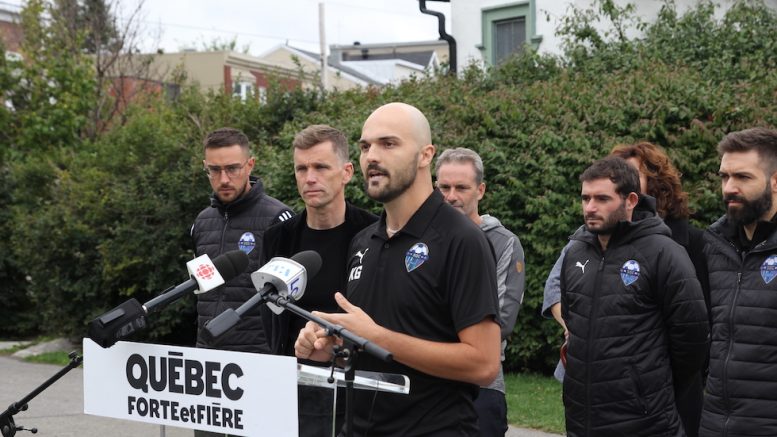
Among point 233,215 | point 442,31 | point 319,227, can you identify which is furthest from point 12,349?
point 442,31

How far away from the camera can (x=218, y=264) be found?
4047mm

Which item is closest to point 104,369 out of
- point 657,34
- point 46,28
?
point 657,34

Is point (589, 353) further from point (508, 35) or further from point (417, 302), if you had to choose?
point (508, 35)

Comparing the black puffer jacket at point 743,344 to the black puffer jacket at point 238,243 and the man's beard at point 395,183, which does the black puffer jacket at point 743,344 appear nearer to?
the man's beard at point 395,183

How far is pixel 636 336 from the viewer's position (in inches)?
199

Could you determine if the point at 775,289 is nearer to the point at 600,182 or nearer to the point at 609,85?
the point at 600,182

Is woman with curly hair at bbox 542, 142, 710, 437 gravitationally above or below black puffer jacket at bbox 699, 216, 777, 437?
above

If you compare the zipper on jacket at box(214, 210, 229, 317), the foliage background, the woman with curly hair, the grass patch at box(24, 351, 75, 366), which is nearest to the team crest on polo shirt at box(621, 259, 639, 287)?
the woman with curly hair

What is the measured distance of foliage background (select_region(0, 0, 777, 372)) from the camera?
33.9 ft

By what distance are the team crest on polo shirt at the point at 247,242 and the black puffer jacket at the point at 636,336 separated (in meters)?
2.07

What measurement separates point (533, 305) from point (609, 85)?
2684 mm

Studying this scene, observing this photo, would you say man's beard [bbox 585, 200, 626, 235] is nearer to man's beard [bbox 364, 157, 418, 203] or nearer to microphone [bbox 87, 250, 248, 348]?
man's beard [bbox 364, 157, 418, 203]

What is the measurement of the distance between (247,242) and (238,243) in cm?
7

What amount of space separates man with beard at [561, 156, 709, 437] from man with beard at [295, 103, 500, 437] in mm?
1451
